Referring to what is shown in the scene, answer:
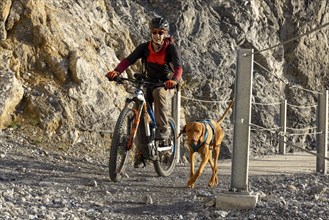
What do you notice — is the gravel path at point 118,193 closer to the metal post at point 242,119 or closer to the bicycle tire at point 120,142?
the bicycle tire at point 120,142

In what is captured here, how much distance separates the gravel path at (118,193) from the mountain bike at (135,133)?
19 centimetres

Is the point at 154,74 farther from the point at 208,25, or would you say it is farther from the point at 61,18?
the point at 208,25

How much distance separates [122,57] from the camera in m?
11.2

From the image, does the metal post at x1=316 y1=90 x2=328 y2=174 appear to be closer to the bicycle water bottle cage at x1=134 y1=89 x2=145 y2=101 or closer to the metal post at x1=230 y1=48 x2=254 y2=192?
the bicycle water bottle cage at x1=134 y1=89 x2=145 y2=101

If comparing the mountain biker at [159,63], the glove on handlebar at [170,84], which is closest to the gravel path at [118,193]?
the mountain biker at [159,63]

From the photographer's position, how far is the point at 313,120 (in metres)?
16.1

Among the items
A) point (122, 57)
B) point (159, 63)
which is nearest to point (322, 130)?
point (159, 63)

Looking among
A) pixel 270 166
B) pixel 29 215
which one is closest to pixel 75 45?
pixel 270 166

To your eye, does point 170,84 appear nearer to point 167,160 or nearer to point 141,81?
point 141,81

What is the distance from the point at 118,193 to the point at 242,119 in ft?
5.32

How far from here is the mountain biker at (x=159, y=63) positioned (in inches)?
245

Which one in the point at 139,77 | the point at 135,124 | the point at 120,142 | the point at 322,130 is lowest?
the point at 120,142

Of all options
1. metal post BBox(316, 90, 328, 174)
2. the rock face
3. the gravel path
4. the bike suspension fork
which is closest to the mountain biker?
the bike suspension fork

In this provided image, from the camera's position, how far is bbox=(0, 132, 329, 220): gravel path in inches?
165
